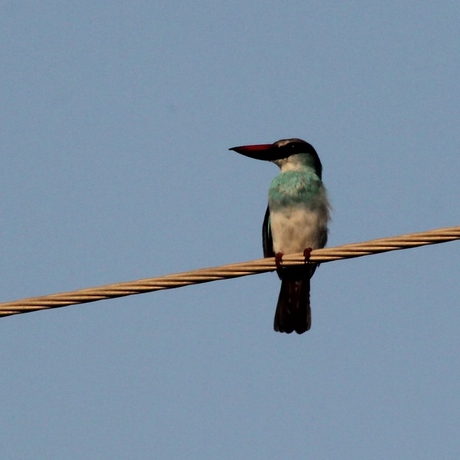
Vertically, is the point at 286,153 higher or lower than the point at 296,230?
higher

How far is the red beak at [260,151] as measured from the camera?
6.59 m

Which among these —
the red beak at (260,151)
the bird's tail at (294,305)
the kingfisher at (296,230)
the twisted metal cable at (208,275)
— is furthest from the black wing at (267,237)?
the twisted metal cable at (208,275)

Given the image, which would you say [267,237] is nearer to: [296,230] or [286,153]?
[296,230]

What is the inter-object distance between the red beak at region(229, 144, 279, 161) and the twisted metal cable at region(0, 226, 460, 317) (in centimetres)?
257

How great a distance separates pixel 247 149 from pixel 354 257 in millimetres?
2733

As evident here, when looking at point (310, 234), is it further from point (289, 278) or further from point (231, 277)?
point (231, 277)

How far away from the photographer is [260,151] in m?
6.63

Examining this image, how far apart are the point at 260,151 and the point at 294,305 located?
1115 mm

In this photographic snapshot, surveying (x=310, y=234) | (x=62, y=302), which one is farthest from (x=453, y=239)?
(x=310, y=234)

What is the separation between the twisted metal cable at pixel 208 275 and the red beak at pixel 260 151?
2569mm

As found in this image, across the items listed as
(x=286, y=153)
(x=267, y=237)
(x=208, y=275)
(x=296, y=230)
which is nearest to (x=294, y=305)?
(x=296, y=230)

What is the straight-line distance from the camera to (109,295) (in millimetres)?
3746

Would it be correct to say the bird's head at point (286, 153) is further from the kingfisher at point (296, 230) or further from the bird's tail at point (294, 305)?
the bird's tail at point (294, 305)

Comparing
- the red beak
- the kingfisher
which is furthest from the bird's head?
the kingfisher
